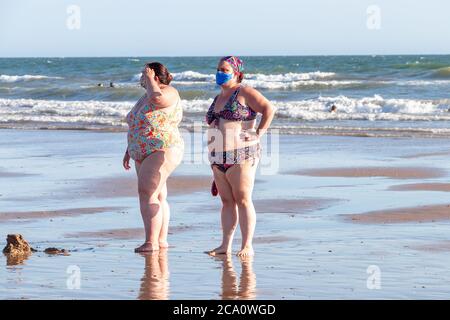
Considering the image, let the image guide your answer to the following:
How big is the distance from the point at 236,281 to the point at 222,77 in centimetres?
161

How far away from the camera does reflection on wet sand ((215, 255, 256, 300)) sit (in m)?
5.77

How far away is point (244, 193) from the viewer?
701 cm

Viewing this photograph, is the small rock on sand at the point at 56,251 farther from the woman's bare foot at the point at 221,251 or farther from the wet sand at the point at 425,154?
the wet sand at the point at 425,154

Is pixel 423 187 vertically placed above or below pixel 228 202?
below

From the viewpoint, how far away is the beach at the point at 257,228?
6.03 meters

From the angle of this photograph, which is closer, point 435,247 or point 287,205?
point 435,247

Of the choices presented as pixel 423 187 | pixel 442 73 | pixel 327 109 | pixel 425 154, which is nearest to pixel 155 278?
pixel 423 187

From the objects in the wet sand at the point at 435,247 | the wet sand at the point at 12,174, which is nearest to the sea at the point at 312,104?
the wet sand at the point at 12,174

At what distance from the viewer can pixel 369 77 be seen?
39.7 meters

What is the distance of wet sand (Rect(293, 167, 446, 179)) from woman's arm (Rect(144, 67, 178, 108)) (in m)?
5.09

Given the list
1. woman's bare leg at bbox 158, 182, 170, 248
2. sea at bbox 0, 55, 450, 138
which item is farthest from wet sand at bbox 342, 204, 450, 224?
sea at bbox 0, 55, 450, 138

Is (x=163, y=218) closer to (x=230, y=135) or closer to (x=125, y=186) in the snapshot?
(x=230, y=135)

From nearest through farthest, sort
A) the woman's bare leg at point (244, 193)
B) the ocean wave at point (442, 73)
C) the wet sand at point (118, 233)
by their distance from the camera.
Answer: the woman's bare leg at point (244, 193)
the wet sand at point (118, 233)
the ocean wave at point (442, 73)
